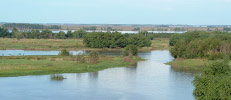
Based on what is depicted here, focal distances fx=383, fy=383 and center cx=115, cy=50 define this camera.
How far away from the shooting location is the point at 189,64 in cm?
3903

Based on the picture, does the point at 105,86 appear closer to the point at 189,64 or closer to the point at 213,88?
the point at 213,88

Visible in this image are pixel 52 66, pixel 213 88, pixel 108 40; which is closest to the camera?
pixel 213 88

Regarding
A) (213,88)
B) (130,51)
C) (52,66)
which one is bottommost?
(52,66)

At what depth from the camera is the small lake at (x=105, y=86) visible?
2300 cm

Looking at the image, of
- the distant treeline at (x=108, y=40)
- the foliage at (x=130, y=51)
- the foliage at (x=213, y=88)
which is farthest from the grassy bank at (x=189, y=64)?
the distant treeline at (x=108, y=40)

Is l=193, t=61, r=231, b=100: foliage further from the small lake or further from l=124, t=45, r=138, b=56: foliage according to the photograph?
l=124, t=45, r=138, b=56: foliage

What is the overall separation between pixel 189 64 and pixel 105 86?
50.4ft

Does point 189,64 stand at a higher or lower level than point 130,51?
lower

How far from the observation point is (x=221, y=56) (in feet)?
133

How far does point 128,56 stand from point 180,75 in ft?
40.9

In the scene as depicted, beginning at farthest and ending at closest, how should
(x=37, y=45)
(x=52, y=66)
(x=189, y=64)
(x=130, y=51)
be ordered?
(x=37, y=45) → (x=130, y=51) → (x=189, y=64) → (x=52, y=66)

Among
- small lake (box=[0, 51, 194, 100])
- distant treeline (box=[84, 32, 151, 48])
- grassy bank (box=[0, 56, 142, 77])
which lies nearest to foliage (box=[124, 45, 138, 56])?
grassy bank (box=[0, 56, 142, 77])

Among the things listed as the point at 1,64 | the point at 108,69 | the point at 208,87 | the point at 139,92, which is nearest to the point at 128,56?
the point at 108,69

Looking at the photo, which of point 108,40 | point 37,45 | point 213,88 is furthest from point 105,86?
point 37,45
